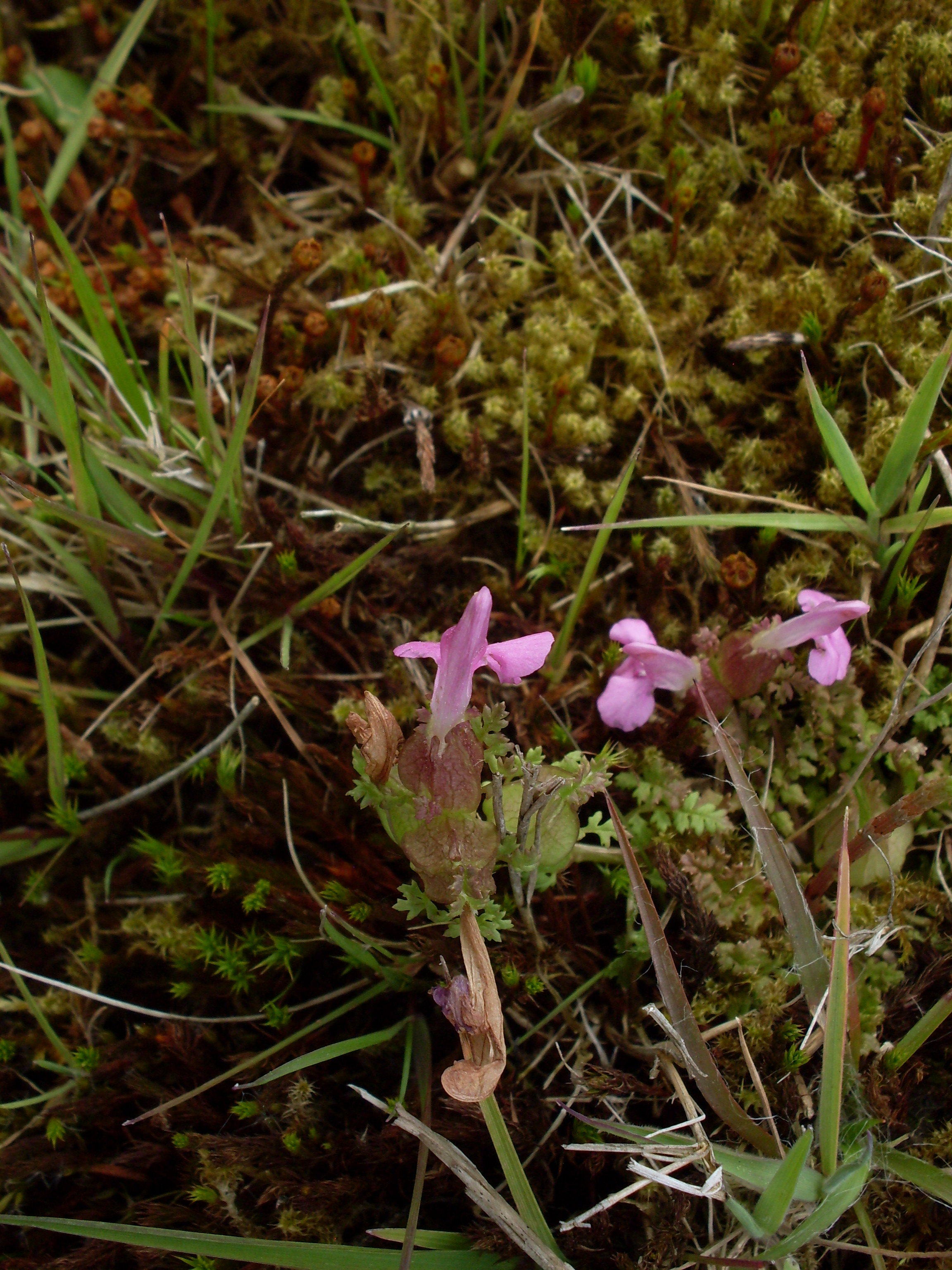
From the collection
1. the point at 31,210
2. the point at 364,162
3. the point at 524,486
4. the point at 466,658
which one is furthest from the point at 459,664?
the point at 31,210

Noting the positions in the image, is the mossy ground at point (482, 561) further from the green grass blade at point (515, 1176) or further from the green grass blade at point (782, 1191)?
the green grass blade at point (782, 1191)

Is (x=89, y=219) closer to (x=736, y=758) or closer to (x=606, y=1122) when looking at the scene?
(x=736, y=758)

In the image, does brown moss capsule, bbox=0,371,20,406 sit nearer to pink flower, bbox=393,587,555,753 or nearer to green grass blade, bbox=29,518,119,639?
green grass blade, bbox=29,518,119,639

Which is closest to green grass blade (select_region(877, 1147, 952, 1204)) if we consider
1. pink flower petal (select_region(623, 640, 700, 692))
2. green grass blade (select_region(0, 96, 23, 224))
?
pink flower petal (select_region(623, 640, 700, 692))

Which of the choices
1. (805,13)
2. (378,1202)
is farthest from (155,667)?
(805,13)

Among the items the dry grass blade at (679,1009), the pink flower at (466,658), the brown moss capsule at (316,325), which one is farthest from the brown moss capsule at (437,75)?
the dry grass blade at (679,1009)

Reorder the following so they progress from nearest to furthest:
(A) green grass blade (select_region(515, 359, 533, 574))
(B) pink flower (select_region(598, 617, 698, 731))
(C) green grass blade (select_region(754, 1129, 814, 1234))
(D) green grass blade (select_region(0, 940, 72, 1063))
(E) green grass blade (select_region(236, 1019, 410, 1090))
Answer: (C) green grass blade (select_region(754, 1129, 814, 1234)) < (E) green grass blade (select_region(236, 1019, 410, 1090)) < (D) green grass blade (select_region(0, 940, 72, 1063)) < (B) pink flower (select_region(598, 617, 698, 731)) < (A) green grass blade (select_region(515, 359, 533, 574))
